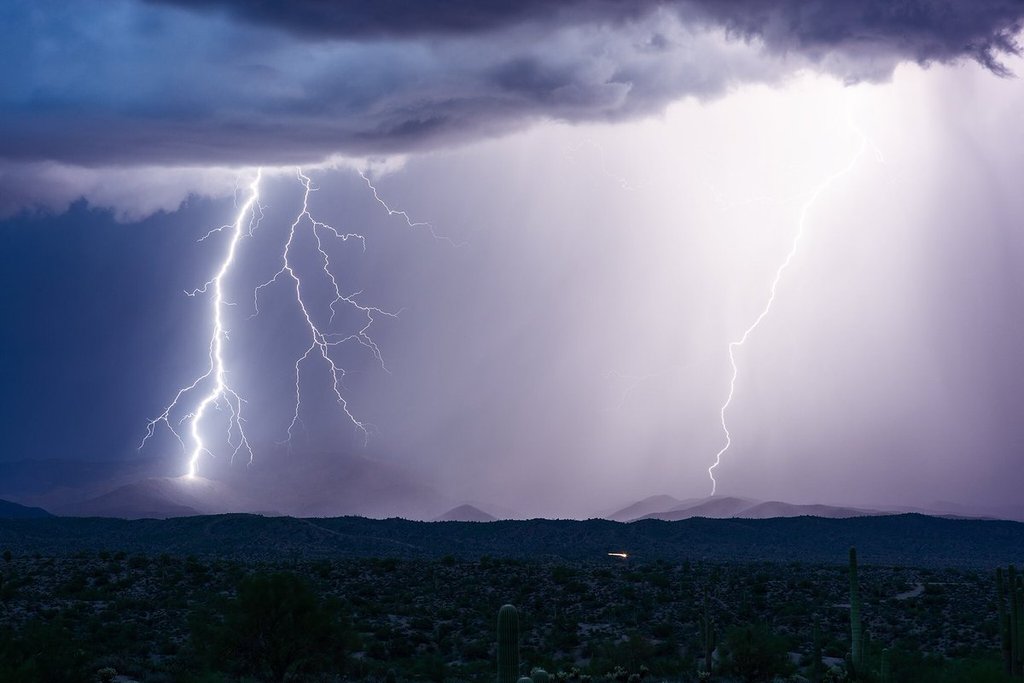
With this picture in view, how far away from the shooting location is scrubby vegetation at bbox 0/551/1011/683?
123ft

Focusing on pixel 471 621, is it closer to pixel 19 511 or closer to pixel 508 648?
pixel 508 648

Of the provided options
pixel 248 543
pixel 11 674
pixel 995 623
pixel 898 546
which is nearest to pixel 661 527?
pixel 898 546

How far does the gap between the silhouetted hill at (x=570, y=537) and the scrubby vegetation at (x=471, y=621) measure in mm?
31275

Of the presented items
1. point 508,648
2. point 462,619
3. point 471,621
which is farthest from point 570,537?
point 508,648

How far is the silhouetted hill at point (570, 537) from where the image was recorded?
102 metres

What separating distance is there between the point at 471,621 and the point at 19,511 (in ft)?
500

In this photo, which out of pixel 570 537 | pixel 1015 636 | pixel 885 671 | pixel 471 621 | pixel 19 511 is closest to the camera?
pixel 1015 636

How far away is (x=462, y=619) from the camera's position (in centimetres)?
5272

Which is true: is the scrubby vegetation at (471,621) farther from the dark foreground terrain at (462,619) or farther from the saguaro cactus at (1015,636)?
the saguaro cactus at (1015,636)

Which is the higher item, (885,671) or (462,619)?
(462,619)

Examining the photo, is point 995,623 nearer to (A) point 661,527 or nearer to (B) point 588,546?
(B) point 588,546

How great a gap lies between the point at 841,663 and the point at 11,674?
2795cm

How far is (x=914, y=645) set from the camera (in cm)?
4850

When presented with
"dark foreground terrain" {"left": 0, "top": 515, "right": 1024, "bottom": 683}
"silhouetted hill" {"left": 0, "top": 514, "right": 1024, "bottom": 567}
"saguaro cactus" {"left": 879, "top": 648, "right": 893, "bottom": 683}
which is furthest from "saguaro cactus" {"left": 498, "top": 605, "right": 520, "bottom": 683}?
"silhouetted hill" {"left": 0, "top": 514, "right": 1024, "bottom": 567}
